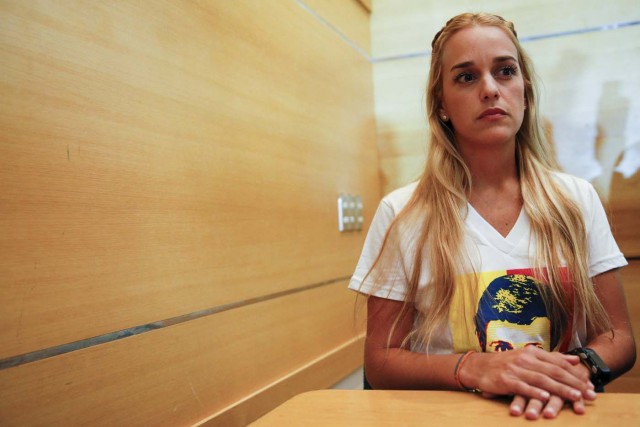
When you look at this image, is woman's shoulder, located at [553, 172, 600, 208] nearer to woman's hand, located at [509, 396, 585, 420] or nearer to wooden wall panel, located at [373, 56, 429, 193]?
woman's hand, located at [509, 396, 585, 420]

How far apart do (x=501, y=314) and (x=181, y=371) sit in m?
0.82

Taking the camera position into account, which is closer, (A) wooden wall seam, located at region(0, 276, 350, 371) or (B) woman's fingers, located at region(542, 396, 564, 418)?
(B) woman's fingers, located at region(542, 396, 564, 418)

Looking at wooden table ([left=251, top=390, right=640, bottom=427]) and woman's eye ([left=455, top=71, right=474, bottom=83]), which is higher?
woman's eye ([left=455, top=71, right=474, bottom=83])

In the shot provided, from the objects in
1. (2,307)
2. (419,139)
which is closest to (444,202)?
(2,307)

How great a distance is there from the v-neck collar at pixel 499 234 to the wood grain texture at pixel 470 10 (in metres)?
1.64

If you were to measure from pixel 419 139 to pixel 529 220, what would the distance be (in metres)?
1.62

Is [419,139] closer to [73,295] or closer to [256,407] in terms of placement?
[256,407]

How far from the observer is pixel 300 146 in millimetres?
2223

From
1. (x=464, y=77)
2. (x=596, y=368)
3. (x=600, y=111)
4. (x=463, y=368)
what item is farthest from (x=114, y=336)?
(x=600, y=111)

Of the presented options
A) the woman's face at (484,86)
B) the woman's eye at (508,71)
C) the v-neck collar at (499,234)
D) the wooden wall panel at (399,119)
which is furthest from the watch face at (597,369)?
the wooden wall panel at (399,119)

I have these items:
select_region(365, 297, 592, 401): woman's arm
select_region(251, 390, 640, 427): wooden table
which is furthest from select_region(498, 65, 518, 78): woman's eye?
select_region(251, 390, 640, 427): wooden table

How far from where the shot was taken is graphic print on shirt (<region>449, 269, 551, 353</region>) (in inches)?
53.9

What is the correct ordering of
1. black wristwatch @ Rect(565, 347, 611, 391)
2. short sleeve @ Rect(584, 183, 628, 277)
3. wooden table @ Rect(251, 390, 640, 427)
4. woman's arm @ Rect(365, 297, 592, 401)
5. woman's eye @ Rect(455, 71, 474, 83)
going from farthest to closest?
woman's eye @ Rect(455, 71, 474, 83), short sleeve @ Rect(584, 183, 628, 277), black wristwatch @ Rect(565, 347, 611, 391), woman's arm @ Rect(365, 297, 592, 401), wooden table @ Rect(251, 390, 640, 427)

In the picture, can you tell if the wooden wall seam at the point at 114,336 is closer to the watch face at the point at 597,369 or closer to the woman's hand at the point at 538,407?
the woman's hand at the point at 538,407
